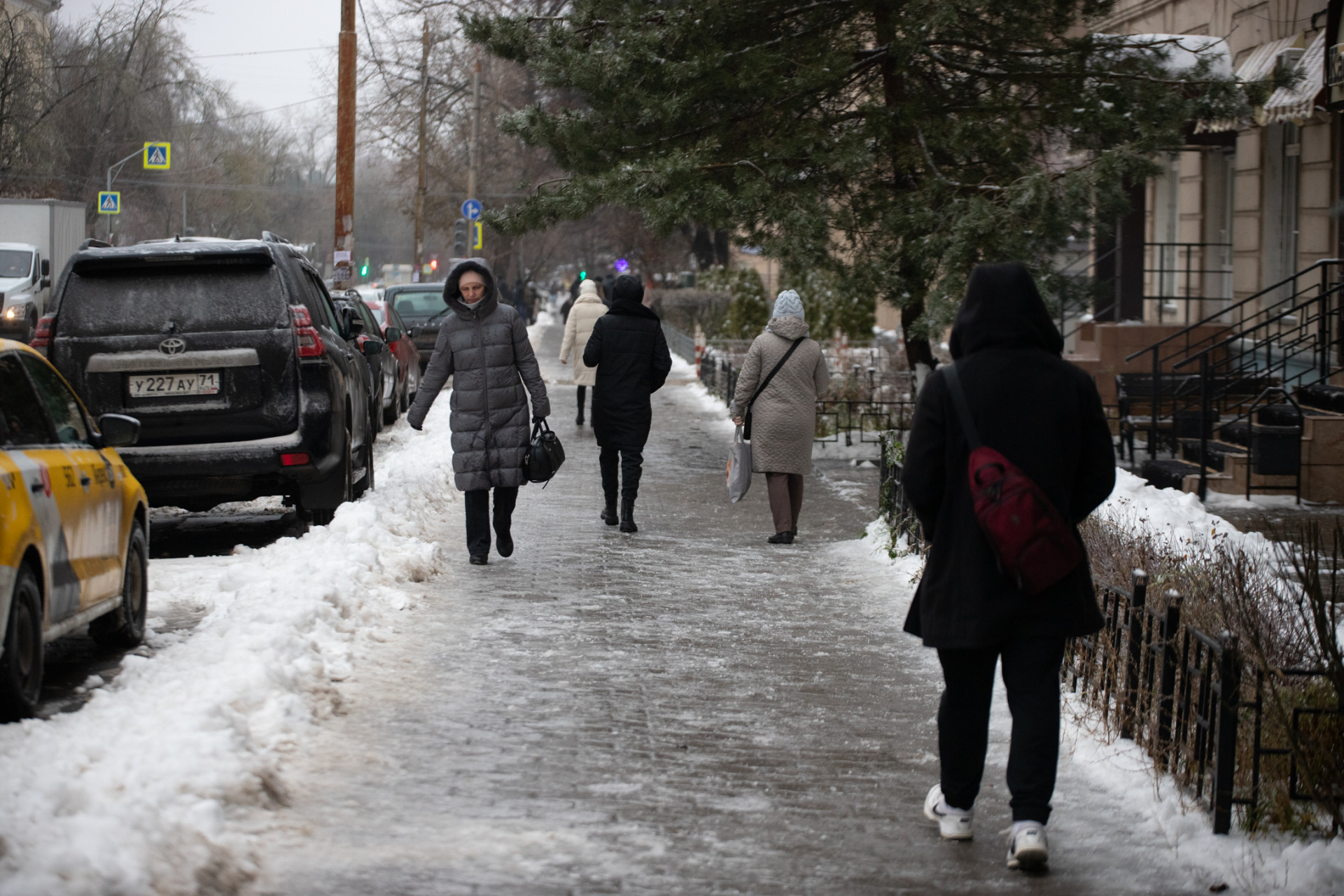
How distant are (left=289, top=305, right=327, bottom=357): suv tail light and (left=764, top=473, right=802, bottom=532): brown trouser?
10.5 ft

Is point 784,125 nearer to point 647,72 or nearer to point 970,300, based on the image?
point 647,72

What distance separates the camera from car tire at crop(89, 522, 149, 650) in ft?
22.0

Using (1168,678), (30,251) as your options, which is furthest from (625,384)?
(30,251)

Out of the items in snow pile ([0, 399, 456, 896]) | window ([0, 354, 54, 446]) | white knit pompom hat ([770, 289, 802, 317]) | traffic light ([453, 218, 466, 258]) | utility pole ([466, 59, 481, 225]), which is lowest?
snow pile ([0, 399, 456, 896])

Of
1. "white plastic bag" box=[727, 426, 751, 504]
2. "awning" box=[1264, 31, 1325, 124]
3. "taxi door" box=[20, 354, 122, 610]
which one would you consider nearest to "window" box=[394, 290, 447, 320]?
"awning" box=[1264, 31, 1325, 124]

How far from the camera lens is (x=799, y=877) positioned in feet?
14.0

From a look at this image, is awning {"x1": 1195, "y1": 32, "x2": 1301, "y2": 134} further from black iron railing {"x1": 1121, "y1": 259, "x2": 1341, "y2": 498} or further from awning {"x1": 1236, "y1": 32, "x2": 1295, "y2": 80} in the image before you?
black iron railing {"x1": 1121, "y1": 259, "x2": 1341, "y2": 498}

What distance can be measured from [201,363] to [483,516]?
200 cm

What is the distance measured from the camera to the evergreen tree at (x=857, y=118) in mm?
12539

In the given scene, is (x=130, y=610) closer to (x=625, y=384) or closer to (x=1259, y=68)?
(x=625, y=384)

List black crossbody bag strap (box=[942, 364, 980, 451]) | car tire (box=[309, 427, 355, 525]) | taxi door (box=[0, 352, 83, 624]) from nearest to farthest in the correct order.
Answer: black crossbody bag strap (box=[942, 364, 980, 451]) < taxi door (box=[0, 352, 83, 624]) < car tire (box=[309, 427, 355, 525])

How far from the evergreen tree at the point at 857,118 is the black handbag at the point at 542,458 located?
4.07 meters

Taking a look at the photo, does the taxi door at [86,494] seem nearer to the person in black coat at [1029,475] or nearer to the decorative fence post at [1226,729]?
the person in black coat at [1029,475]

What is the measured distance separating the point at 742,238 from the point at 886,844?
9.57 meters
